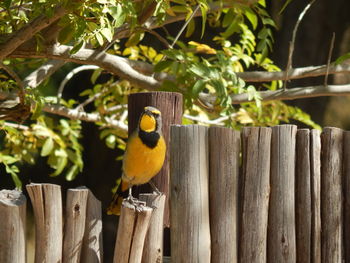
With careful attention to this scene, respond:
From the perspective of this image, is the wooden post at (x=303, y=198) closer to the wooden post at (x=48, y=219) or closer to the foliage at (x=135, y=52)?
the foliage at (x=135, y=52)

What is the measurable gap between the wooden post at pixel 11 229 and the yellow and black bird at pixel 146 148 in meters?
0.52

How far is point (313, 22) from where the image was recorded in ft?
25.3

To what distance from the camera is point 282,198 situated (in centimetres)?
306

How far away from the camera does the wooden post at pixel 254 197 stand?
301cm

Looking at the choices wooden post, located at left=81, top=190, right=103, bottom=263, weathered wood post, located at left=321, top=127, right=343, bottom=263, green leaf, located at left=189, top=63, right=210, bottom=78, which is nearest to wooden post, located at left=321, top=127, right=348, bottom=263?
weathered wood post, located at left=321, top=127, right=343, bottom=263

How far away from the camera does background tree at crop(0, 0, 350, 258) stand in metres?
3.20

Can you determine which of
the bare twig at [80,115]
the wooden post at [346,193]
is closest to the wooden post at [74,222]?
the wooden post at [346,193]

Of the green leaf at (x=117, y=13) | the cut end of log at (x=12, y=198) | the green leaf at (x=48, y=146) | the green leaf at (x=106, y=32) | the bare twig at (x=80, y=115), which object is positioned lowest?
the cut end of log at (x=12, y=198)

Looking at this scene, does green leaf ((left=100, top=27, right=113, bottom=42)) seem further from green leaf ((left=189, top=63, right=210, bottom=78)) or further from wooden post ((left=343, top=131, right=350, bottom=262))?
wooden post ((left=343, top=131, right=350, bottom=262))

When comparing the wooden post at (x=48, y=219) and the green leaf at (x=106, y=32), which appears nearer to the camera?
the wooden post at (x=48, y=219)

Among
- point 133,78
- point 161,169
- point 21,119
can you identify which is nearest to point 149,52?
point 133,78

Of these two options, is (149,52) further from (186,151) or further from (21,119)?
(186,151)

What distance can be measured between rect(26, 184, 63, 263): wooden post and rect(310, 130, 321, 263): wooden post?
1.26 m

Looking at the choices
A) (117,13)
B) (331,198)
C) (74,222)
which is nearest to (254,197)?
(331,198)
